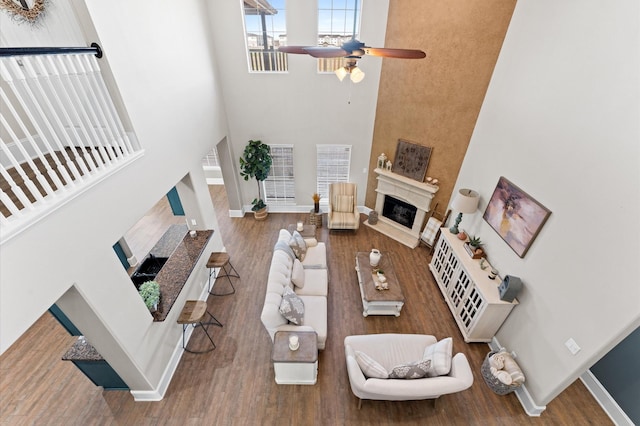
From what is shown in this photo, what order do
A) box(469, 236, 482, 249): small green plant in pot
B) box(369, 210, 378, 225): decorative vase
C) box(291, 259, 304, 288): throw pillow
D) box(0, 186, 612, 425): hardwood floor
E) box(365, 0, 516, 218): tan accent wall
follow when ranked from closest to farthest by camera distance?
box(0, 186, 612, 425): hardwood floor → box(365, 0, 516, 218): tan accent wall → box(291, 259, 304, 288): throw pillow → box(469, 236, 482, 249): small green plant in pot → box(369, 210, 378, 225): decorative vase

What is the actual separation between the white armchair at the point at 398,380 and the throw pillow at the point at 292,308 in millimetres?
779

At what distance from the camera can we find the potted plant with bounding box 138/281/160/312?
3627mm

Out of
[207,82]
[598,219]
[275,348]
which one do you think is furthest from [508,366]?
[207,82]

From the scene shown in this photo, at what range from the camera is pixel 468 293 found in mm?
Result: 4367

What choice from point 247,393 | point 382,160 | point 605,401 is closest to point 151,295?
point 247,393

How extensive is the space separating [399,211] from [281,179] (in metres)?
3.31

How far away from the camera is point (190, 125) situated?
4.63 meters

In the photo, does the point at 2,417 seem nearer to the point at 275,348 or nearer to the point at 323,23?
the point at 275,348

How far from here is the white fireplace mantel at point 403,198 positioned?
6.03 m

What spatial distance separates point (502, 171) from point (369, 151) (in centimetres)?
317

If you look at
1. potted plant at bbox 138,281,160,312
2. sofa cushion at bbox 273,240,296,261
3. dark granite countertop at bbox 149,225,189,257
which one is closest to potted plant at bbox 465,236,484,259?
sofa cushion at bbox 273,240,296,261

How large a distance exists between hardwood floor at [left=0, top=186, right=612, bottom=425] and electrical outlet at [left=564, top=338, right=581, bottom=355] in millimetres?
1205

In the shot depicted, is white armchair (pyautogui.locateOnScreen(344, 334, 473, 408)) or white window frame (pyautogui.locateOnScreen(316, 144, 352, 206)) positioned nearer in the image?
white armchair (pyautogui.locateOnScreen(344, 334, 473, 408))

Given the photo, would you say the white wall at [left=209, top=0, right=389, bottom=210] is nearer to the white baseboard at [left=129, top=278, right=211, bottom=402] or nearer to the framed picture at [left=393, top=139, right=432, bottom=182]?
the framed picture at [left=393, top=139, right=432, bottom=182]
